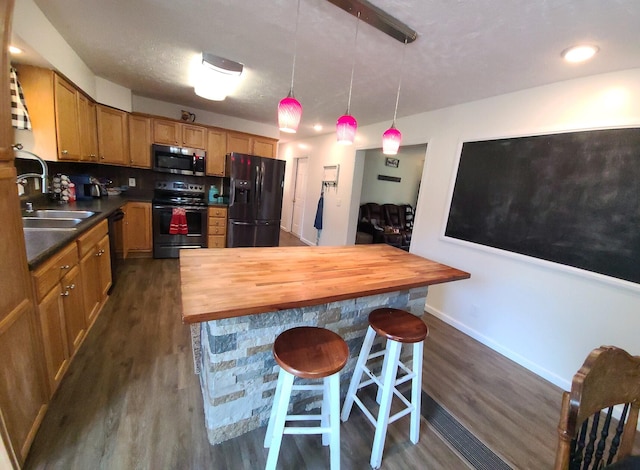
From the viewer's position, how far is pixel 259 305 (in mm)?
1084

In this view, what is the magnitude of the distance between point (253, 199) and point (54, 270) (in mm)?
2856

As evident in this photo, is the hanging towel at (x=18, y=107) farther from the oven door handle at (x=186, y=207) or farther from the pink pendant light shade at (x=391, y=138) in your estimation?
the pink pendant light shade at (x=391, y=138)

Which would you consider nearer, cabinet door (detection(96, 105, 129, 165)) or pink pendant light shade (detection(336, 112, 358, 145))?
pink pendant light shade (detection(336, 112, 358, 145))

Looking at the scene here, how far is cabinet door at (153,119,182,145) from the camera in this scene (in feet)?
12.8

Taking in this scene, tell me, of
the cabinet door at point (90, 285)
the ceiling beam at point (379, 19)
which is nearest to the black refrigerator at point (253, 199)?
the cabinet door at point (90, 285)

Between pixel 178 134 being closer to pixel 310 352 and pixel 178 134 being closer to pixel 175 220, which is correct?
pixel 175 220

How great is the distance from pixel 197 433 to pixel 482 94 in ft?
11.5

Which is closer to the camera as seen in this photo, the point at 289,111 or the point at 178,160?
the point at 289,111

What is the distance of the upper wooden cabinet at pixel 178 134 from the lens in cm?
390

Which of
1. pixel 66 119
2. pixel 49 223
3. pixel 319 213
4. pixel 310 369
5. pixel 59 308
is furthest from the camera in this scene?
pixel 319 213

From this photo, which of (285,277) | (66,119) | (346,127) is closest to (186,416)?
(285,277)

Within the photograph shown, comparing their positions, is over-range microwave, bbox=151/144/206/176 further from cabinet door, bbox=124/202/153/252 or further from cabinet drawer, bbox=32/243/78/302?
cabinet drawer, bbox=32/243/78/302

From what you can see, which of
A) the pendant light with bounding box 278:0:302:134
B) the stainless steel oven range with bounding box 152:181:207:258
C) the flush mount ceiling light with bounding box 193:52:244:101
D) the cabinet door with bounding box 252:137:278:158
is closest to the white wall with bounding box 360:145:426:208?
the cabinet door with bounding box 252:137:278:158

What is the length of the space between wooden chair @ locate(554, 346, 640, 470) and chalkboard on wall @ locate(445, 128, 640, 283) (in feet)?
4.94
